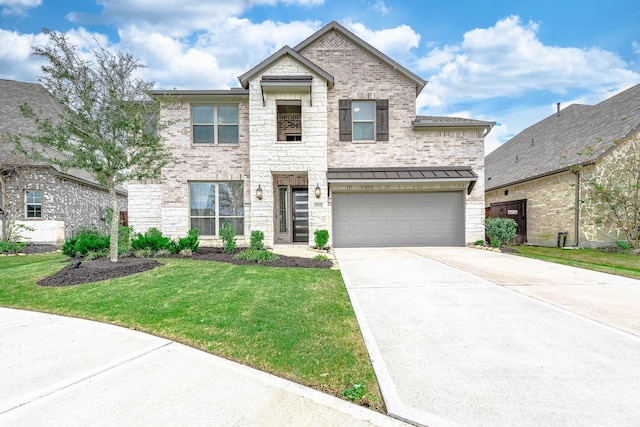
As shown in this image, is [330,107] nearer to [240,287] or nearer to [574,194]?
[240,287]

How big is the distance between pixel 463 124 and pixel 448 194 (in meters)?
2.86

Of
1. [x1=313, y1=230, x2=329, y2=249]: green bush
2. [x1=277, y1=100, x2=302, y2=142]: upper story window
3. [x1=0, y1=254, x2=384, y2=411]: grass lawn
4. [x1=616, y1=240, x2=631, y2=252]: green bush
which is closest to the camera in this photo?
[x1=0, y1=254, x2=384, y2=411]: grass lawn

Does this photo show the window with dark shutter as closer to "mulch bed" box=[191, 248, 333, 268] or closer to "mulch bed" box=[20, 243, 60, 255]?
"mulch bed" box=[191, 248, 333, 268]

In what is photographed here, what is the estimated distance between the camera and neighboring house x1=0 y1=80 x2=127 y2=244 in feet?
46.2

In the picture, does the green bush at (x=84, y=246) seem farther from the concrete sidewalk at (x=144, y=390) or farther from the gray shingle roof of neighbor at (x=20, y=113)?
the gray shingle roof of neighbor at (x=20, y=113)

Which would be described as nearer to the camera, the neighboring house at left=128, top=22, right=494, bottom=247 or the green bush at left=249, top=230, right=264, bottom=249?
the green bush at left=249, top=230, right=264, bottom=249

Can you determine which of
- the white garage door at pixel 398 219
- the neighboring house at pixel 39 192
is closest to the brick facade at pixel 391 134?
the white garage door at pixel 398 219

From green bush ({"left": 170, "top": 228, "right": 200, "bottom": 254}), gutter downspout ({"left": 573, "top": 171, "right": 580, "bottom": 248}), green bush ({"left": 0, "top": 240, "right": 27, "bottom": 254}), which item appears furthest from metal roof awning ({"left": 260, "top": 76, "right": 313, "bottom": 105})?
gutter downspout ({"left": 573, "top": 171, "right": 580, "bottom": 248})

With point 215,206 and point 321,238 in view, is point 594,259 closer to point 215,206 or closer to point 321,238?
point 321,238

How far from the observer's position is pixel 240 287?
18.8 ft

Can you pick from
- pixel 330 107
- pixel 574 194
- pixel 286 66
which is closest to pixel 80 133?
pixel 286 66

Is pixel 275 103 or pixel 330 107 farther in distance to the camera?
pixel 330 107

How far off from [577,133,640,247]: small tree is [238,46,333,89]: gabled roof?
11.6 m

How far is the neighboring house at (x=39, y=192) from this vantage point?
14.1m
